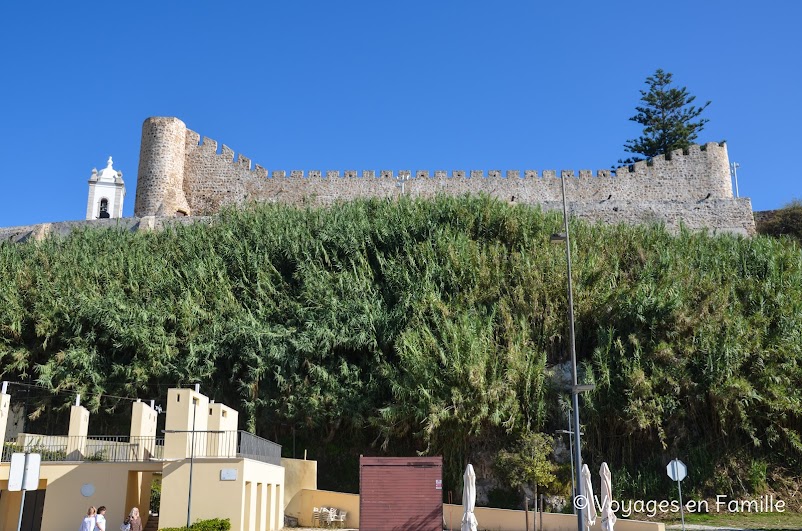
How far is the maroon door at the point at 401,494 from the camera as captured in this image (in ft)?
51.2

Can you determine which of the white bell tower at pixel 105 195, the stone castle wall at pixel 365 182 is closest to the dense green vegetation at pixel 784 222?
the stone castle wall at pixel 365 182

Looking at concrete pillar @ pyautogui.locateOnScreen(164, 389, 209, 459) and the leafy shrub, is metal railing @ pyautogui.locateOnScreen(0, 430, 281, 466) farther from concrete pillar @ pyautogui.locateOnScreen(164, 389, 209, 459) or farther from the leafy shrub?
the leafy shrub

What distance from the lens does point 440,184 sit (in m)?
→ 37.7

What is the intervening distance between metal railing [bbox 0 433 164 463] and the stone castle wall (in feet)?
65.3

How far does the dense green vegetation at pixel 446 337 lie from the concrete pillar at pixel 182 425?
15.5 ft

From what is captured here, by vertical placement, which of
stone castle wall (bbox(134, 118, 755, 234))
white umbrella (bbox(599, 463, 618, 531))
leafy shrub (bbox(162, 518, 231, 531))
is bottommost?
leafy shrub (bbox(162, 518, 231, 531))

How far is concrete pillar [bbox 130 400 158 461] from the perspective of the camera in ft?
60.9

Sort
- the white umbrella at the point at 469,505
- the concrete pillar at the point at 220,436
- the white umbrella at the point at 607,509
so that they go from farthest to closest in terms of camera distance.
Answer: the concrete pillar at the point at 220,436 → the white umbrella at the point at 469,505 → the white umbrella at the point at 607,509

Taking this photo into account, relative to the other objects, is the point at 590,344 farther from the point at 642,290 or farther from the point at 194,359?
the point at 194,359

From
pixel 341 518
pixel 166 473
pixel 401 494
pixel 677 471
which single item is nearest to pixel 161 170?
pixel 341 518

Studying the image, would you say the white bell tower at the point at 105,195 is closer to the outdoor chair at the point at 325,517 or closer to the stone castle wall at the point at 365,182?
the stone castle wall at the point at 365,182

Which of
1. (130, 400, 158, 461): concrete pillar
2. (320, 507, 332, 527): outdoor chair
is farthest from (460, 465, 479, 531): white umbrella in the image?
(130, 400, 158, 461): concrete pillar

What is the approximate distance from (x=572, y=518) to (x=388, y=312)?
887 centimetres

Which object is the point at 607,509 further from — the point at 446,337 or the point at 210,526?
the point at 210,526
